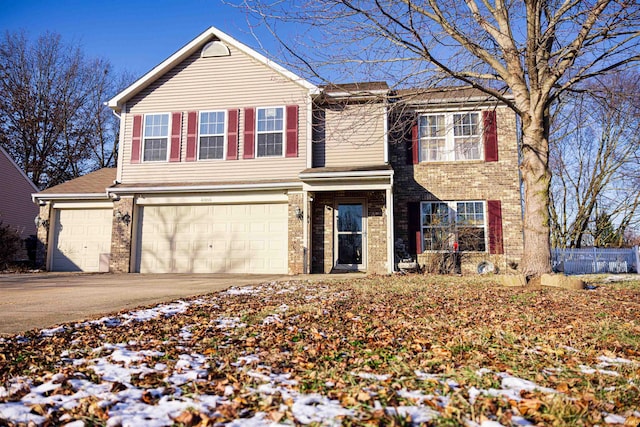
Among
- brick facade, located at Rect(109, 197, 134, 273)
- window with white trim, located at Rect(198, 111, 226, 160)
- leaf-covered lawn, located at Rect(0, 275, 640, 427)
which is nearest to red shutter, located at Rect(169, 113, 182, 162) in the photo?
window with white trim, located at Rect(198, 111, 226, 160)

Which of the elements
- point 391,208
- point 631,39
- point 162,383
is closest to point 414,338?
point 162,383

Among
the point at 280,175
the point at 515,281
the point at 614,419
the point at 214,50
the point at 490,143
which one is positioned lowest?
the point at 614,419

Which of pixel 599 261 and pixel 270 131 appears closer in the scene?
pixel 270 131

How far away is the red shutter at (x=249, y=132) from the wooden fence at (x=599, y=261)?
10968mm

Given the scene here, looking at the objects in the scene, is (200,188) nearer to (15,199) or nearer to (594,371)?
(594,371)

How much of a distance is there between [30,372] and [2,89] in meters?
26.2

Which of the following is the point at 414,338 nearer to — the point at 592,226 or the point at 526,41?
the point at 526,41

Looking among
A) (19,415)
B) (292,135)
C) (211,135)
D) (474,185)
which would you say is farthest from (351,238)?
(19,415)

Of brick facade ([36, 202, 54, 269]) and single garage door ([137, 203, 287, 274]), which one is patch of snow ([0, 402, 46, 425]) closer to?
single garage door ([137, 203, 287, 274])

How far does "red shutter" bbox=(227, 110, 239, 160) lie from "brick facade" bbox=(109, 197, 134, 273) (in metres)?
3.44

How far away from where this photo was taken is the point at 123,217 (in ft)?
40.3

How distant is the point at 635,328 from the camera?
394cm

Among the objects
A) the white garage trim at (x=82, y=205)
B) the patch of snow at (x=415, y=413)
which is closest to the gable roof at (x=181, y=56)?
the white garage trim at (x=82, y=205)

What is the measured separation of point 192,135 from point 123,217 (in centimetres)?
330
